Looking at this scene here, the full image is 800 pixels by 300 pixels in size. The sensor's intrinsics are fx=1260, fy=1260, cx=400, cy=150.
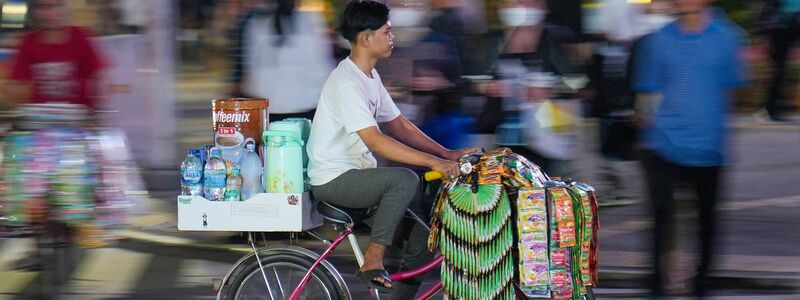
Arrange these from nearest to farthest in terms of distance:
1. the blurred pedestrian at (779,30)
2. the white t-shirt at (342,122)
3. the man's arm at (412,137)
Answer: the white t-shirt at (342,122)
the man's arm at (412,137)
the blurred pedestrian at (779,30)

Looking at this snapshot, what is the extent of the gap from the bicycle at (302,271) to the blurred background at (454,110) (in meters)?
1.24

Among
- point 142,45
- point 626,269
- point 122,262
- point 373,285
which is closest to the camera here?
point 373,285

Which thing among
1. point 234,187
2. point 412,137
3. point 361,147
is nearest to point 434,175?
point 361,147

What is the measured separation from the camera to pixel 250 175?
5.58 m

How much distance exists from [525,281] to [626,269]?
266 cm

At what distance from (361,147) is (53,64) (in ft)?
6.67

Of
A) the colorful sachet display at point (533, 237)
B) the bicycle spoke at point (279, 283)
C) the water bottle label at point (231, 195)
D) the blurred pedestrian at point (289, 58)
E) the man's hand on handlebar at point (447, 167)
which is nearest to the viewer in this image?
the colorful sachet display at point (533, 237)

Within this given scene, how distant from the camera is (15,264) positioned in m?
7.93

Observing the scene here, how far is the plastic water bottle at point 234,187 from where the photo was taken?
5547 millimetres

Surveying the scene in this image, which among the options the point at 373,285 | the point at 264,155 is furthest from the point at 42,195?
the point at 373,285

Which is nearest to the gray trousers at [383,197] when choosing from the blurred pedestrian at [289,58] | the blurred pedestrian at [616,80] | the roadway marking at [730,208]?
the blurred pedestrian at [289,58]

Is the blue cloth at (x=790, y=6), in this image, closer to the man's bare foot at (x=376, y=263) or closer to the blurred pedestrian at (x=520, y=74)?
the blurred pedestrian at (x=520, y=74)

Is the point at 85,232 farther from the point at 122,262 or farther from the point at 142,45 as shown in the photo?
the point at 142,45

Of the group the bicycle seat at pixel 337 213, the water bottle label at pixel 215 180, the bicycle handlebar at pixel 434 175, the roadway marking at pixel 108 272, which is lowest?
the roadway marking at pixel 108 272
